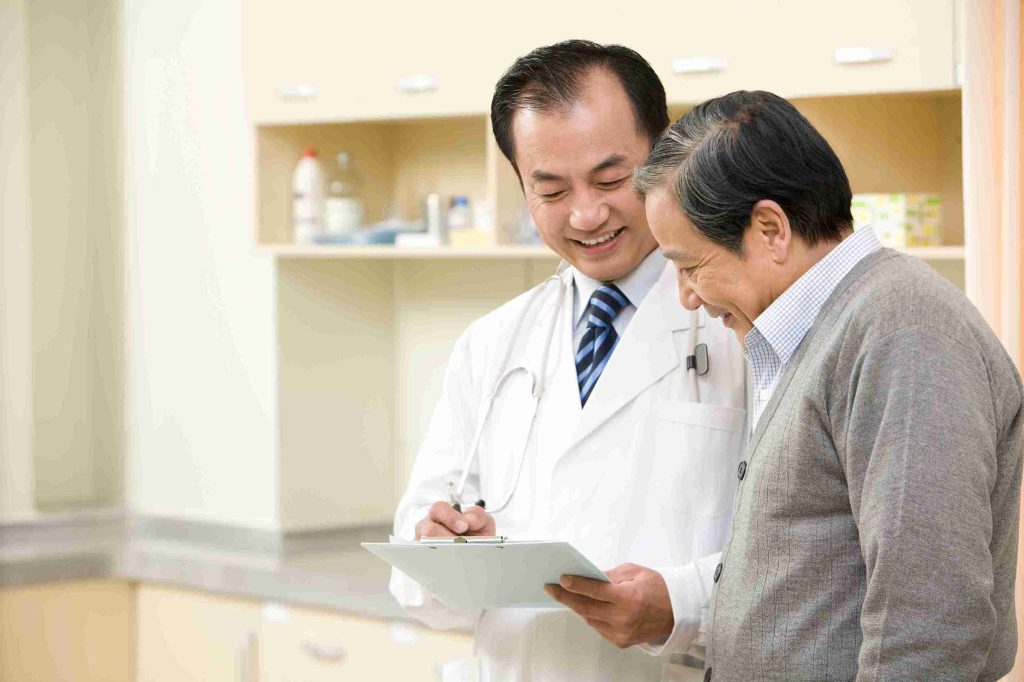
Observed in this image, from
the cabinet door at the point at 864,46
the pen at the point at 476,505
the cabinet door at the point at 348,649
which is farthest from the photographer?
the cabinet door at the point at 348,649

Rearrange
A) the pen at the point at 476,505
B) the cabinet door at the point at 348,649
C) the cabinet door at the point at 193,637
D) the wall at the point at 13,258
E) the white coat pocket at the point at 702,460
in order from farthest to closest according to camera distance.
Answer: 1. the wall at the point at 13,258
2. the cabinet door at the point at 193,637
3. the cabinet door at the point at 348,649
4. the pen at the point at 476,505
5. the white coat pocket at the point at 702,460

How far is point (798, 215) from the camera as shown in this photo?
1.21 metres

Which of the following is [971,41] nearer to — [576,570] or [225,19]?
[576,570]

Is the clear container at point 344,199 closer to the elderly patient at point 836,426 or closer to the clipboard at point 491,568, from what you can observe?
the clipboard at point 491,568

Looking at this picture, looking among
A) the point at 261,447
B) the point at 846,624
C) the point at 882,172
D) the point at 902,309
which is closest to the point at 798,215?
the point at 902,309

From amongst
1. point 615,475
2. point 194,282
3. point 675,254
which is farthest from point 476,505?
point 194,282

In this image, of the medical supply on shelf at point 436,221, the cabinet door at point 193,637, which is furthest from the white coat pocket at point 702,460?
the cabinet door at point 193,637

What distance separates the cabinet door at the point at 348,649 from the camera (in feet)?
8.65

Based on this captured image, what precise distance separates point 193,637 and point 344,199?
112 centimetres

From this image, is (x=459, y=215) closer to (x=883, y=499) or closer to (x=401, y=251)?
(x=401, y=251)

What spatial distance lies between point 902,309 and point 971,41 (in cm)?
101

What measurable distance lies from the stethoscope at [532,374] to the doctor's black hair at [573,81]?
0.82 feet

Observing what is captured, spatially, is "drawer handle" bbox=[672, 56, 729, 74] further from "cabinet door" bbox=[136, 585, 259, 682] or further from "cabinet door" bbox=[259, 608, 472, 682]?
"cabinet door" bbox=[136, 585, 259, 682]

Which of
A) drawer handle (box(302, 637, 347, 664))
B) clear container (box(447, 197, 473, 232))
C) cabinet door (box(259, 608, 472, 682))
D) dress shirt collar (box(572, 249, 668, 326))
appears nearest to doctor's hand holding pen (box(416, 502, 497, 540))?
dress shirt collar (box(572, 249, 668, 326))
